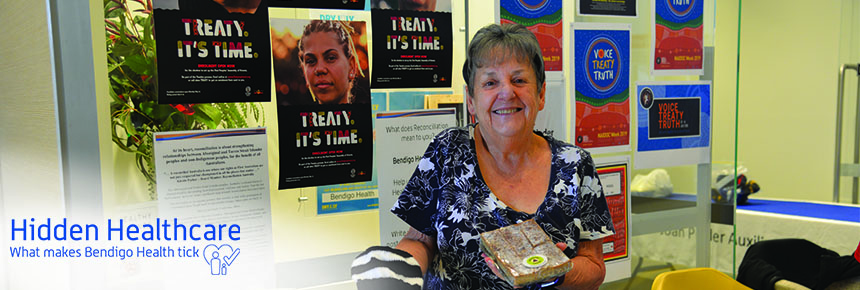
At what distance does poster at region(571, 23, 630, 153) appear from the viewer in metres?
2.40

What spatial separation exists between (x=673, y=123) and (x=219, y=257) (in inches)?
78.9

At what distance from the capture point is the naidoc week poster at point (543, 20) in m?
2.23

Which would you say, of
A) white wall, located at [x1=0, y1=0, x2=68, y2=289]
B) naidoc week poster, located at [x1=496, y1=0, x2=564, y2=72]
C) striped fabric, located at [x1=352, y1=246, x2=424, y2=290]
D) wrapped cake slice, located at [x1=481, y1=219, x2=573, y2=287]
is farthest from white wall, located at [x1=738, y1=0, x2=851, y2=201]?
white wall, located at [x1=0, y1=0, x2=68, y2=289]

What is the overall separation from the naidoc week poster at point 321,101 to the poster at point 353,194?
0.03 metres

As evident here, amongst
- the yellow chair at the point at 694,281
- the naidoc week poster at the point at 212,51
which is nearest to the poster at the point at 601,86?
the yellow chair at the point at 694,281

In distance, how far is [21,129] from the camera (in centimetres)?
166

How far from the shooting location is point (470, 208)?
5.49 feet

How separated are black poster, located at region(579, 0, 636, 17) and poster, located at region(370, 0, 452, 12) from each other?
2.18ft

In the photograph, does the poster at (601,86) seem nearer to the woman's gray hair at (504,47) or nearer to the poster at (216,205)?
the woman's gray hair at (504,47)

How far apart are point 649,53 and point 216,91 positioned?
1.81 m

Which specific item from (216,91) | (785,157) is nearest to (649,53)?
(216,91)

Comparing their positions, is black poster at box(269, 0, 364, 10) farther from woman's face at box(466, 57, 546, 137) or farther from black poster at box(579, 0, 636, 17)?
black poster at box(579, 0, 636, 17)

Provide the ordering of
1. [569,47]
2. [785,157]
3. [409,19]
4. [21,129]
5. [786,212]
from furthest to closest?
[785,157] < [786,212] < [569,47] < [409,19] < [21,129]

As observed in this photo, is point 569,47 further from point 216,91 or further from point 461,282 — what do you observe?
point 216,91
